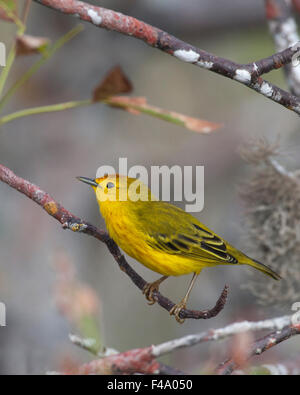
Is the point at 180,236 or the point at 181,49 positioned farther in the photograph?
the point at 180,236

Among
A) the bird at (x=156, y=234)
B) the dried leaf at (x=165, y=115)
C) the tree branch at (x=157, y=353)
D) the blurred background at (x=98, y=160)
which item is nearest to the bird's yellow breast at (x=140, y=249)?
the bird at (x=156, y=234)

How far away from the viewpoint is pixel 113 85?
1.78 meters

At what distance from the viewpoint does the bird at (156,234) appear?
1764 mm

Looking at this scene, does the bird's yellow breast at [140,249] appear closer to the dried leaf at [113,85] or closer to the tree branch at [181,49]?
the dried leaf at [113,85]

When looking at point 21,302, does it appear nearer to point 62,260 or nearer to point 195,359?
point 195,359

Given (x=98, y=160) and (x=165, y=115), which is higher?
(x=98, y=160)

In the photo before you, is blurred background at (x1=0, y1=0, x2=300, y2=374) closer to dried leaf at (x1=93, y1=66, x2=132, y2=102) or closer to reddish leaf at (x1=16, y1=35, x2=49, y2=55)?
dried leaf at (x1=93, y1=66, x2=132, y2=102)

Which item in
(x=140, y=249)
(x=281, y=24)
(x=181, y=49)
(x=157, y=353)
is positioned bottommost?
(x=157, y=353)

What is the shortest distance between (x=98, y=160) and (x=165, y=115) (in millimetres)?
1969

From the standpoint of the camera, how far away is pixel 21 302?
10.8 feet

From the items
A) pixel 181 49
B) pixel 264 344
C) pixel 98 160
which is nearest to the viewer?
pixel 264 344

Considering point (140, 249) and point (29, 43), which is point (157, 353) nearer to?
point (140, 249)

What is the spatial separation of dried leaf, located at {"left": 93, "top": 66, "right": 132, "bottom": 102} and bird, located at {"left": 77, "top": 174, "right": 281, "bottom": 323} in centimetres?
25

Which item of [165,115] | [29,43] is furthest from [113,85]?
[29,43]
